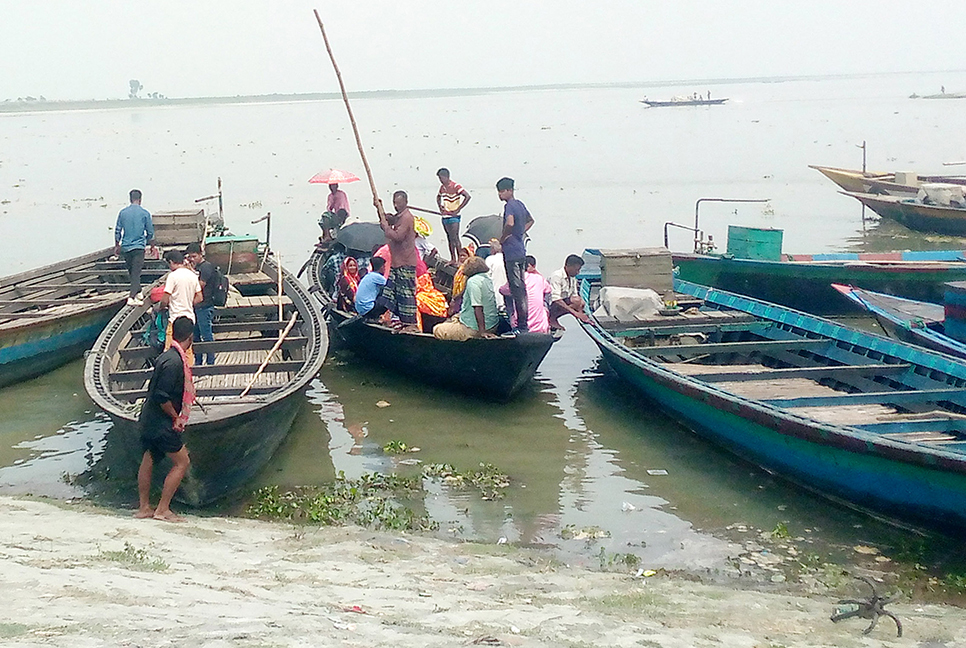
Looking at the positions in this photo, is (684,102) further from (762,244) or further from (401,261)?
(401,261)

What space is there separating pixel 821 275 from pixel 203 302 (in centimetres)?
860

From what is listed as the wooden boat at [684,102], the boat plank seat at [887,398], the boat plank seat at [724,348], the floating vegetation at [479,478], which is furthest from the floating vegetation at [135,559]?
the wooden boat at [684,102]

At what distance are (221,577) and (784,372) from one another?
5.80 m

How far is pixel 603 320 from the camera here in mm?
11141

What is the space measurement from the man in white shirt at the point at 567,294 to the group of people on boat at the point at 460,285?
1 cm

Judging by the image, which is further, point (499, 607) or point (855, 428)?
point (855, 428)

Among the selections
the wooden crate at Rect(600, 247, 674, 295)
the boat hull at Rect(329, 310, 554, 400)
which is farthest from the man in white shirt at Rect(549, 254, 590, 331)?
the boat hull at Rect(329, 310, 554, 400)

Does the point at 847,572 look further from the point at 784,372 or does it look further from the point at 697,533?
the point at 784,372

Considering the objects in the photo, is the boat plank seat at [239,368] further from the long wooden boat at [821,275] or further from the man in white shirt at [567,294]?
the long wooden boat at [821,275]

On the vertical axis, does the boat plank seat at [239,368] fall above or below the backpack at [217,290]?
below

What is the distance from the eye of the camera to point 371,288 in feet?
36.7

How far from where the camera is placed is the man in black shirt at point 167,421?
6824mm

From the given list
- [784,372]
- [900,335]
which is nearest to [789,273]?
[900,335]

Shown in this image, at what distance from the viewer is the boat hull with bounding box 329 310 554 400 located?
A: 9773mm
